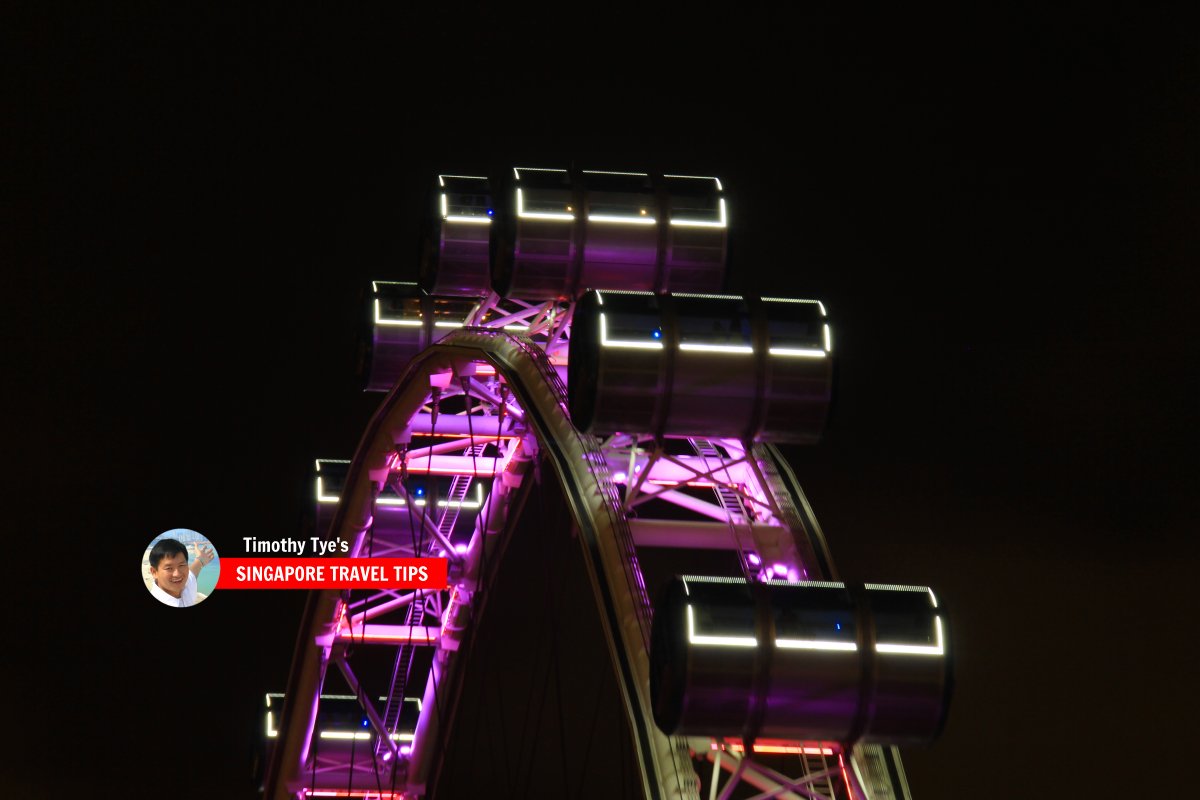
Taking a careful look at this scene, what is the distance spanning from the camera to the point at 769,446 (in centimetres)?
1730

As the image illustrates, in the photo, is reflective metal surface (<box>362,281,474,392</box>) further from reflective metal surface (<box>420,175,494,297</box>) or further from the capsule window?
the capsule window

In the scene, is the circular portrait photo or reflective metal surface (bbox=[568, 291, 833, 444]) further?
→ the circular portrait photo

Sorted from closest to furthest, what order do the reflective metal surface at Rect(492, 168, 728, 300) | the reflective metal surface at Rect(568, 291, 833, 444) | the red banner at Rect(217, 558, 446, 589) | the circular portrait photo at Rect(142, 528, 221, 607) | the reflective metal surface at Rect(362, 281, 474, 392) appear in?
1. the reflective metal surface at Rect(568, 291, 833, 444)
2. the reflective metal surface at Rect(492, 168, 728, 300)
3. the reflective metal surface at Rect(362, 281, 474, 392)
4. the red banner at Rect(217, 558, 446, 589)
5. the circular portrait photo at Rect(142, 528, 221, 607)

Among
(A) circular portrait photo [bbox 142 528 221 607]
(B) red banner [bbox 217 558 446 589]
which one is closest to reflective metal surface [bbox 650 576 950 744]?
(B) red banner [bbox 217 558 446 589]

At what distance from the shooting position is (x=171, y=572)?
33969 mm

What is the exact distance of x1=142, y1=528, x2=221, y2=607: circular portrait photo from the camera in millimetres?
33062

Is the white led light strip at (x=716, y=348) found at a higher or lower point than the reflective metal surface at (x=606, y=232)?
lower

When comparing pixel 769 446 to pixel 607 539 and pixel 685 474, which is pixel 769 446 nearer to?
pixel 685 474

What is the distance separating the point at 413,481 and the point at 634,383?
1254cm

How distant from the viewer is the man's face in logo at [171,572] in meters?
33.7

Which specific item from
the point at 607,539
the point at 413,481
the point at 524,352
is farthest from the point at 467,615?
the point at 607,539

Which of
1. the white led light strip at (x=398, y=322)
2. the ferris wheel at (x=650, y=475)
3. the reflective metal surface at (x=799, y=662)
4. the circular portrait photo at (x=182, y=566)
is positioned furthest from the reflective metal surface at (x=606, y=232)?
the circular portrait photo at (x=182, y=566)

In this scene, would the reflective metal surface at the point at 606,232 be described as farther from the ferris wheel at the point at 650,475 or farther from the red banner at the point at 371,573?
the red banner at the point at 371,573

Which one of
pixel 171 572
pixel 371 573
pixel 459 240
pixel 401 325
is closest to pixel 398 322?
pixel 401 325
